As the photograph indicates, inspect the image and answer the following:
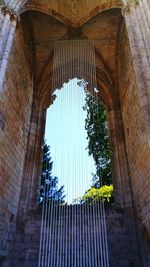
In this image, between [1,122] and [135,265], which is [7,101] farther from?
[135,265]

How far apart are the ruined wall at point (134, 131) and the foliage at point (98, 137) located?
1996 millimetres

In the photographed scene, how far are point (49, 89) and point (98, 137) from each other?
3334mm

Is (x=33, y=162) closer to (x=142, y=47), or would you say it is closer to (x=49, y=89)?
(x=49, y=89)

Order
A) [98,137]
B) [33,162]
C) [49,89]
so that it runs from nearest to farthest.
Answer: [33,162]
[49,89]
[98,137]

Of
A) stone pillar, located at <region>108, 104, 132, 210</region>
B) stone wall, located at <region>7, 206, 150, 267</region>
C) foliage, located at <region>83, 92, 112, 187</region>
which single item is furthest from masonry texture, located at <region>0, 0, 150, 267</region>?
foliage, located at <region>83, 92, 112, 187</region>

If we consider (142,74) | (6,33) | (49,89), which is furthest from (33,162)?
(142,74)

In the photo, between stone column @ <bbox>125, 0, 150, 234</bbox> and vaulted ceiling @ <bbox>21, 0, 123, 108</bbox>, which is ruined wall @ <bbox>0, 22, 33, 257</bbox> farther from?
stone column @ <bbox>125, 0, 150, 234</bbox>

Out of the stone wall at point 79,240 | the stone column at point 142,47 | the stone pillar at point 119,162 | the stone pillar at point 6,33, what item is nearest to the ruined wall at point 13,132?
the stone wall at point 79,240

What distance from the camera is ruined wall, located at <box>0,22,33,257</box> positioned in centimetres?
790

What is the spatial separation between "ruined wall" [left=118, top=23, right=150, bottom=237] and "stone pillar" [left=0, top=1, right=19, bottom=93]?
3657mm

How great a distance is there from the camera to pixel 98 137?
42.9ft

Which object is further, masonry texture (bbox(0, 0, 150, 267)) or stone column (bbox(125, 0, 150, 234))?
masonry texture (bbox(0, 0, 150, 267))

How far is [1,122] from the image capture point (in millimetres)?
7824

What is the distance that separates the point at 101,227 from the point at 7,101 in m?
5.14
